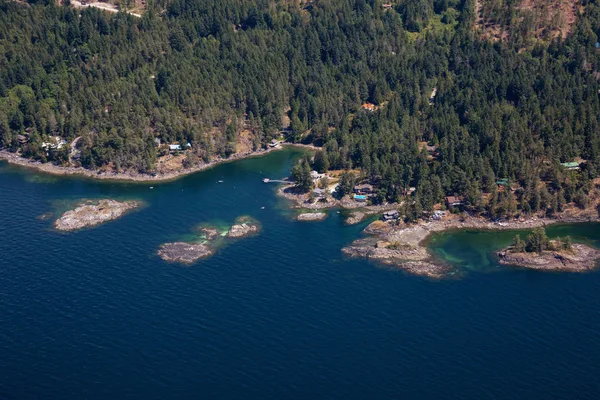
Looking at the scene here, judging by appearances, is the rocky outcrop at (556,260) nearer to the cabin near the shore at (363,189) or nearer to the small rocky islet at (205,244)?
the cabin near the shore at (363,189)

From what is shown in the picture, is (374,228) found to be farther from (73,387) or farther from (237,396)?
(73,387)

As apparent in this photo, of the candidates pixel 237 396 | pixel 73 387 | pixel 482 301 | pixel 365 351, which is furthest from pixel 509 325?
pixel 73 387

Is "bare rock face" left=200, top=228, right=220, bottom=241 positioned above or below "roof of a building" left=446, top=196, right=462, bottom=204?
above

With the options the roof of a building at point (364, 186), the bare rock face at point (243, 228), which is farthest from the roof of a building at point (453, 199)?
the bare rock face at point (243, 228)

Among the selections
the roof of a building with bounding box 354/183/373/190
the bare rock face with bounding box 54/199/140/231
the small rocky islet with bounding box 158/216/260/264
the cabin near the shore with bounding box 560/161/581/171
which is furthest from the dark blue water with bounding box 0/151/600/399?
the cabin near the shore with bounding box 560/161/581/171

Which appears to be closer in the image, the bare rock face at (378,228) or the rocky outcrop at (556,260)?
the rocky outcrop at (556,260)

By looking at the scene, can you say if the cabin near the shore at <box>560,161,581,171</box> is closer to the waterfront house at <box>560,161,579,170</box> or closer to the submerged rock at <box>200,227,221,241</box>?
the waterfront house at <box>560,161,579,170</box>

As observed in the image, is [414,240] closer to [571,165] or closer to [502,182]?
[502,182]
